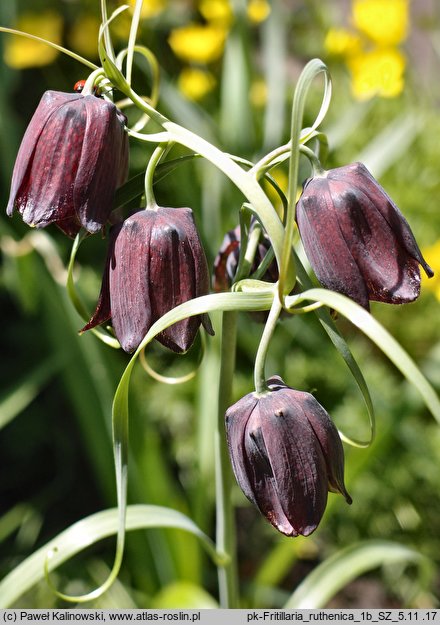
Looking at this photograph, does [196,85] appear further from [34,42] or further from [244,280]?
[244,280]

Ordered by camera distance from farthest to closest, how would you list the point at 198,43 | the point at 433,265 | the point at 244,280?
1. the point at 198,43
2. the point at 433,265
3. the point at 244,280

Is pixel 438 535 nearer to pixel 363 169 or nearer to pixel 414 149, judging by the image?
pixel 414 149

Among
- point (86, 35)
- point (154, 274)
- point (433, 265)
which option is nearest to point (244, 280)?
point (154, 274)

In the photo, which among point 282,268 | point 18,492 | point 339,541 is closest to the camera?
point 282,268

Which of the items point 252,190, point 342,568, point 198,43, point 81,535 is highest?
point 252,190

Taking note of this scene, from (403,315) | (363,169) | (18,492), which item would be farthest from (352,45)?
(363,169)

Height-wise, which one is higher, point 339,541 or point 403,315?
point 403,315

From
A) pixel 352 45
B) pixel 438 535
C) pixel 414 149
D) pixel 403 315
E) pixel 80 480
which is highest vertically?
pixel 352 45

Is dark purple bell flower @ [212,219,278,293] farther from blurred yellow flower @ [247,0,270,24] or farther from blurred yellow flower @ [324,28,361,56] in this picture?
blurred yellow flower @ [247,0,270,24]

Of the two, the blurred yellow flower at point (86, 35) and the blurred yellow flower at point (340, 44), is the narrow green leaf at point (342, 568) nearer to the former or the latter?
the blurred yellow flower at point (340, 44)
